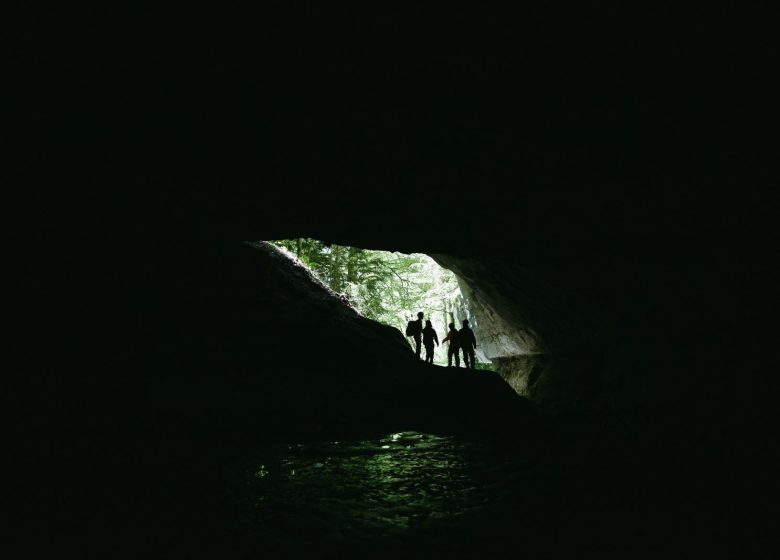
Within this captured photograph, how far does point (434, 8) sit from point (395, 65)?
0.64 metres

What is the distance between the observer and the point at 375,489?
12.2ft

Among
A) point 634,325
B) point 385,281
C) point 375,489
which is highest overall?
point 385,281

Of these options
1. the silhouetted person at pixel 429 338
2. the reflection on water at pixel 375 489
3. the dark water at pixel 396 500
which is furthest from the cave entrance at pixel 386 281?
the dark water at pixel 396 500

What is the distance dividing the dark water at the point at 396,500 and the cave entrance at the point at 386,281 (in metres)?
9.66

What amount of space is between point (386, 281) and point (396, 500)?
17271mm

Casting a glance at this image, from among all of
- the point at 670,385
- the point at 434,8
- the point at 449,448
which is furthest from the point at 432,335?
the point at 434,8

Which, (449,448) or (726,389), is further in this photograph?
(726,389)

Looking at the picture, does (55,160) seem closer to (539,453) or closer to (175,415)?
(175,415)

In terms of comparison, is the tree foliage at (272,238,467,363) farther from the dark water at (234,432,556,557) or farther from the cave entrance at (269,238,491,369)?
the dark water at (234,432,556,557)

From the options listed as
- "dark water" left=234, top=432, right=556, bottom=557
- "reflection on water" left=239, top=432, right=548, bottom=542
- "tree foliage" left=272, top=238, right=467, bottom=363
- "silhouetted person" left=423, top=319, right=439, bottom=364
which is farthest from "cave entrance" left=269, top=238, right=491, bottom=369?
"dark water" left=234, top=432, right=556, bottom=557

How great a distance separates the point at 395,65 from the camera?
3.80 m

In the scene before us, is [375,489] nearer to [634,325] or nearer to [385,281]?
[634,325]

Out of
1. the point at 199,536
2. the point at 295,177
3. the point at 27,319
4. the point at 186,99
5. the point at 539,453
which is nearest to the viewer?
the point at 199,536

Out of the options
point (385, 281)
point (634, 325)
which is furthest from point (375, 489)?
Result: point (385, 281)
